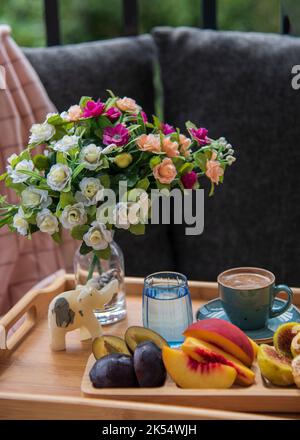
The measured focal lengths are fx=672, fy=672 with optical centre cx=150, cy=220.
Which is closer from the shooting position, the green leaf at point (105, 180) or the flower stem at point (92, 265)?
the green leaf at point (105, 180)

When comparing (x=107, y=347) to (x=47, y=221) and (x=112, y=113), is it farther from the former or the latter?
(x=112, y=113)

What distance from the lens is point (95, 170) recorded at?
110 centimetres

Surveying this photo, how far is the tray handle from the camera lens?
1.23 meters

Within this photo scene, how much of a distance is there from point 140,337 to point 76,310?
0.48ft

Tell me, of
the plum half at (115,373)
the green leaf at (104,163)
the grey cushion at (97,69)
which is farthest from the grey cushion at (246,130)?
the plum half at (115,373)

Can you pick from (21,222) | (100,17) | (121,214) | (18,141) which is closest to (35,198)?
(21,222)

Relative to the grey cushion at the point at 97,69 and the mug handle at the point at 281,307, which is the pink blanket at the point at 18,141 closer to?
the grey cushion at the point at 97,69

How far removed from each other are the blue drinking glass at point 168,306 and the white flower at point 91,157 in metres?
0.22

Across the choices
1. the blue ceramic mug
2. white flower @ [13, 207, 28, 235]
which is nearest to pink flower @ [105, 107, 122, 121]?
white flower @ [13, 207, 28, 235]

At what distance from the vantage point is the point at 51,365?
1150 mm

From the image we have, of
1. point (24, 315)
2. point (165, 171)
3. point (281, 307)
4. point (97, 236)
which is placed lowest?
point (24, 315)

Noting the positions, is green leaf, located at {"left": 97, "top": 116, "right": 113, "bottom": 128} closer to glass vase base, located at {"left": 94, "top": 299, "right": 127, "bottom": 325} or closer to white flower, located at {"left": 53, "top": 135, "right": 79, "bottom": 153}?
white flower, located at {"left": 53, "top": 135, "right": 79, "bottom": 153}

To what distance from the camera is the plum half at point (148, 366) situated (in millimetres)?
991

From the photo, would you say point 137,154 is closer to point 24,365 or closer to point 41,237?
point 24,365
